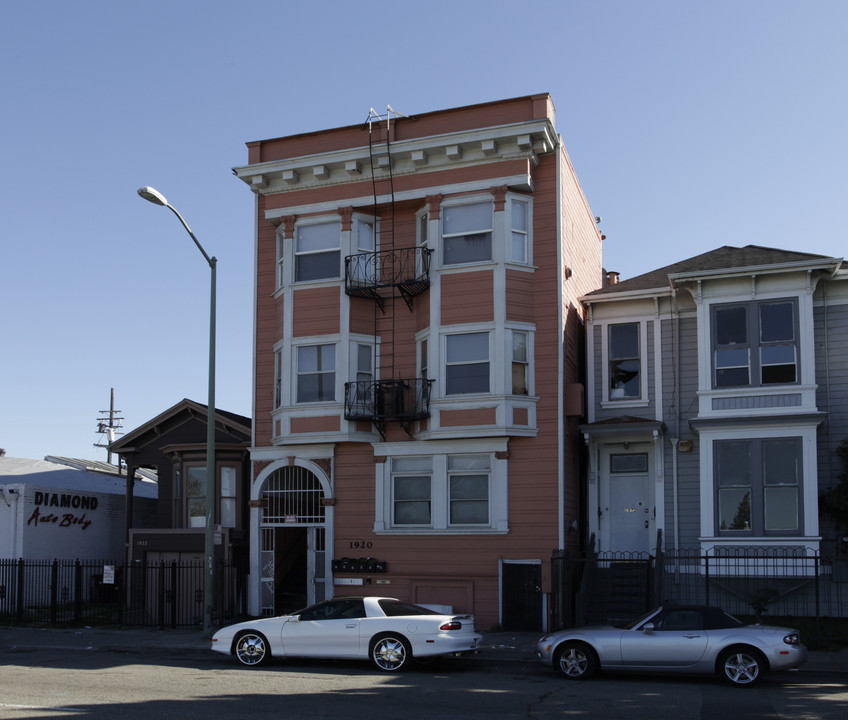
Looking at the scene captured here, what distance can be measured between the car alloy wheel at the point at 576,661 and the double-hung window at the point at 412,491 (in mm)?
7964

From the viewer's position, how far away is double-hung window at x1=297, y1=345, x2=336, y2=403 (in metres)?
23.3

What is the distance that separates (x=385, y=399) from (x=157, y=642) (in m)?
7.26

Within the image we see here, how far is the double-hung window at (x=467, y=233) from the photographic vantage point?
888 inches

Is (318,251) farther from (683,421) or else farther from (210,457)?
(683,421)

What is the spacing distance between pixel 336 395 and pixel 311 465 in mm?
1884

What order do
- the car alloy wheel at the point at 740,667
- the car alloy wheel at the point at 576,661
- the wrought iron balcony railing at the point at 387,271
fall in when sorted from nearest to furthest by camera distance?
the car alloy wheel at the point at 740,667 < the car alloy wheel at the point at 576,661 < the wrought iron balcony railing at the point at 387,271

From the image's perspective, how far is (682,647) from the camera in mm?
14000

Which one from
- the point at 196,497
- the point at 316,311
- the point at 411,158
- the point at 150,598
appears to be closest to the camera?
the point at 411,158

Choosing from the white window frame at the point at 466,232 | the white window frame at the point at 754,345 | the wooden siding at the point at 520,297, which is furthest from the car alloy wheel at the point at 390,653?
the white window frame at the point at 754,345

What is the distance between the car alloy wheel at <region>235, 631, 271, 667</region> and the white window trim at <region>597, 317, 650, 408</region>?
10804 mm

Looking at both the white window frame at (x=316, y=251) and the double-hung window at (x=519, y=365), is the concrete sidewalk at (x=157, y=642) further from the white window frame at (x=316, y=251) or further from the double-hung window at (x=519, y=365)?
the white window frame at (x=316, y=251)

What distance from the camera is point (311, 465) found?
23500 millimetres

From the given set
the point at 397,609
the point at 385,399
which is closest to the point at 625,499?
the point at 385,399

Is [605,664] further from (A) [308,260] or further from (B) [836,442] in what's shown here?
(A) [308,260]
